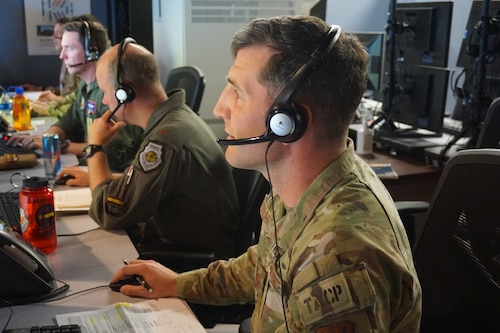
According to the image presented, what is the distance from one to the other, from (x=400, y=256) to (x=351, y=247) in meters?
0.09

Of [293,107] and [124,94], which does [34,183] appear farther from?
[293,107]

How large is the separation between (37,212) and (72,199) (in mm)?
488

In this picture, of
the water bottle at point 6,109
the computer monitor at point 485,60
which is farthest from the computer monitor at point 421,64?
the water bottle at point 6,109

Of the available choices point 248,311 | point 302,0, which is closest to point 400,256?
point 248,311

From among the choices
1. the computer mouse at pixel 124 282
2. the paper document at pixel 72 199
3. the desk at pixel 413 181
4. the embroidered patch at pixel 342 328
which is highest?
the embroidered patch at pixel 342 328

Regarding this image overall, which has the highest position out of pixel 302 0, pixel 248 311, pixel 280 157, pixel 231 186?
pixel 302 0

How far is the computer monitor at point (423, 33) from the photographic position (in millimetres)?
2734

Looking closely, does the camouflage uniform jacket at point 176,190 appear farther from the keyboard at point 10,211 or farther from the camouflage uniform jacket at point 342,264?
the camouflage uniform jacket at point 342,264

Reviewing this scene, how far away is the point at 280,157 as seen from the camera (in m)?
1.02

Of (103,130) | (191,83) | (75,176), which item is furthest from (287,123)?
(191,83)

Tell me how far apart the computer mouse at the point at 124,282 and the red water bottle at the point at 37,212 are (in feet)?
0.86

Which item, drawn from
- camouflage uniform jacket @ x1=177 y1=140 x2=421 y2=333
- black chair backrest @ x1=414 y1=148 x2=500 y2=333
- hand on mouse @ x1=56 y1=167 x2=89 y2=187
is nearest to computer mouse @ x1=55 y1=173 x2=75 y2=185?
hand on mouse @ x1=56 y1=167 x2=89 y2=187

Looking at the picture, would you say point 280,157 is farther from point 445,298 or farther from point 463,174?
point 445,298

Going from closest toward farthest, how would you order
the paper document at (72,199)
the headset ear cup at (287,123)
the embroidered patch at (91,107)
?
the headset ear cup at (287,123) < the paper document at (72,199) < the embroidered patch at (91,107)
